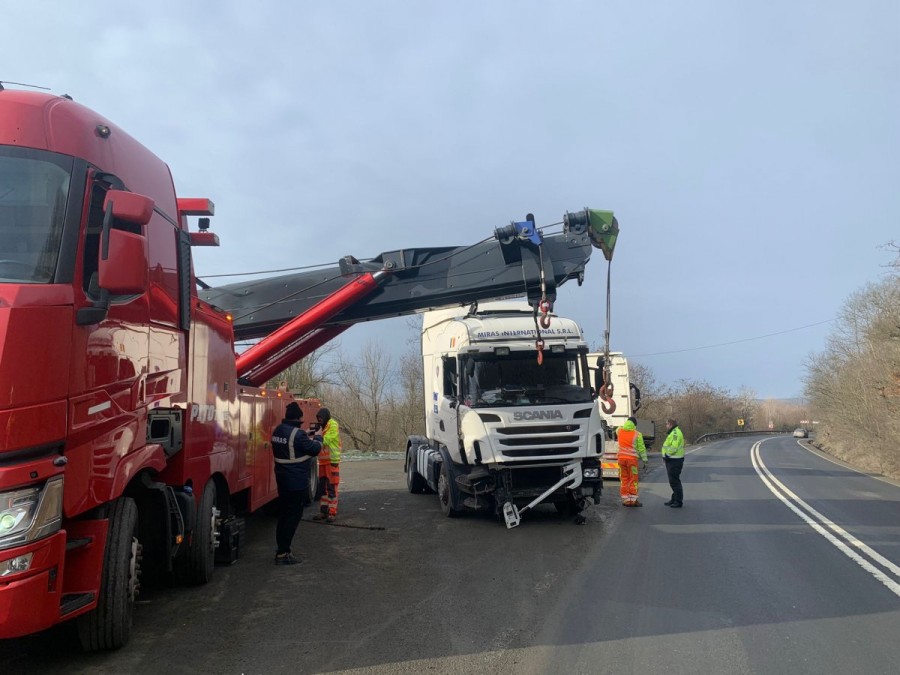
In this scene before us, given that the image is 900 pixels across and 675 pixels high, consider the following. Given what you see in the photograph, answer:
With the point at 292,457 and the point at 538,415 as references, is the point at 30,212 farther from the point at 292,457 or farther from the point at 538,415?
the point at 538,415

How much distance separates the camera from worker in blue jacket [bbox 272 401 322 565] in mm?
6883

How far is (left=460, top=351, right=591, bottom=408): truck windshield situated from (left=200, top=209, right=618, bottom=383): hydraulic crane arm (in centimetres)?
133

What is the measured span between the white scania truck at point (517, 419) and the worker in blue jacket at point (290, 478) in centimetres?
296

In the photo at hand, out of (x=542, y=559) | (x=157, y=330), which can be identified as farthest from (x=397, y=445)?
(x=157, y=330)

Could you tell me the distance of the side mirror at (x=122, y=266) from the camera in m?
3.50

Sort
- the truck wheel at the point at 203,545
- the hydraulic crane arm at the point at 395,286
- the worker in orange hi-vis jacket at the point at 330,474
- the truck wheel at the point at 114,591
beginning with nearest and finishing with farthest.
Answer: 1. the truck wheel at the point at 114,591
2. the truck wheel at the point at 203,545
3. the hydraulic crane arm at the point at 395,286
4. the worker in orange hi-vis jacket at the point at 330,474

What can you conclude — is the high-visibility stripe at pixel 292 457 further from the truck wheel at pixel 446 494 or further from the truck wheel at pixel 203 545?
the truck wheel at pixel 446 494

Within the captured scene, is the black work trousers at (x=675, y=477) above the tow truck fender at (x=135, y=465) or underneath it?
underneath

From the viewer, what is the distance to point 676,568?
6.84m

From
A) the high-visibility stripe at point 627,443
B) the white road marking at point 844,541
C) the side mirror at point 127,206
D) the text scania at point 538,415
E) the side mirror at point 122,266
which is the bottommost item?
the white road marking at point 844,541

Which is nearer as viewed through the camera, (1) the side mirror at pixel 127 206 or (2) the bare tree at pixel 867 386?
(1) the side mirror at pixel 127 206

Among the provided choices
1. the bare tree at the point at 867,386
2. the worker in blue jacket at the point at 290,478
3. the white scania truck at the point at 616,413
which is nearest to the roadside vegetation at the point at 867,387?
the bare tree at the point at 867,386

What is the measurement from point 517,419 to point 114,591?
596cm

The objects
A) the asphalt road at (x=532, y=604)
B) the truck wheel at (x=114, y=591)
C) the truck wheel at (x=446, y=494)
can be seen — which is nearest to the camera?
the truck wheel at (x=114, y=591)
